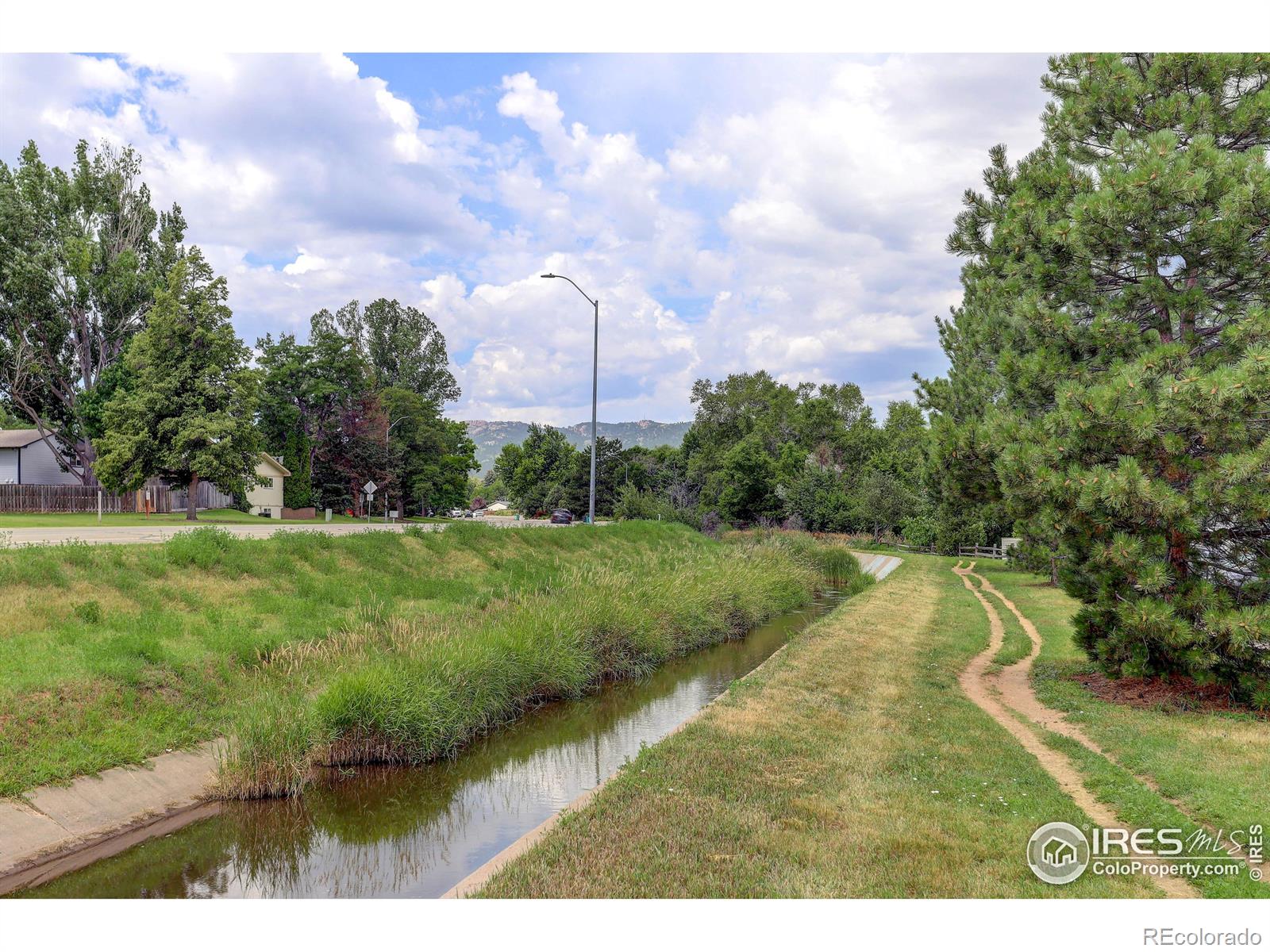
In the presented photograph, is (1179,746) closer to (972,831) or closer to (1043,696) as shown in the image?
(1043,696)

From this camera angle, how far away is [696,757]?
8.69 metres

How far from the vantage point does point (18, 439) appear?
4828 centimetres

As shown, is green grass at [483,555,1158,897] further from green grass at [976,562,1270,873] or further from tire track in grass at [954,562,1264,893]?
green grass at [976,562,1270,873]

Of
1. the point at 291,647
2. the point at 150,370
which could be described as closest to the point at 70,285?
the point at 150,370

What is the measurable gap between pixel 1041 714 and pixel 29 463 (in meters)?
55.6

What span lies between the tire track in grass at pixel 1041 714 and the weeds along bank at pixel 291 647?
6.71 metres

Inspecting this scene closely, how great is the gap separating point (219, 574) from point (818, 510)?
48218 millimetres

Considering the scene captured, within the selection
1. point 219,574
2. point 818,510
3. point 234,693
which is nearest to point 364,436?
point 818,510

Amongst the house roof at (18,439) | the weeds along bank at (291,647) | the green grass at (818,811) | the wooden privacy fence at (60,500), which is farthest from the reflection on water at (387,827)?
the house roof at (18,439)

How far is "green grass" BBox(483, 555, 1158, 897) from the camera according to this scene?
5.52 meters

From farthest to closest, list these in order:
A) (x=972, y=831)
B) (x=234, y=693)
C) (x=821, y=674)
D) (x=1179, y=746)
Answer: (x=821, y=674) < (x=234, y=693) < (x=1179, y=746) < (x=972, y=831)

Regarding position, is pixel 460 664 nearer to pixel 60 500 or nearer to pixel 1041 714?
pixel 1041 714

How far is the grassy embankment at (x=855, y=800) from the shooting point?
555 cm

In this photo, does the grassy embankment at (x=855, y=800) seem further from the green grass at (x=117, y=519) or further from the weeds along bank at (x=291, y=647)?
the green grass at (x=117, y=519)
